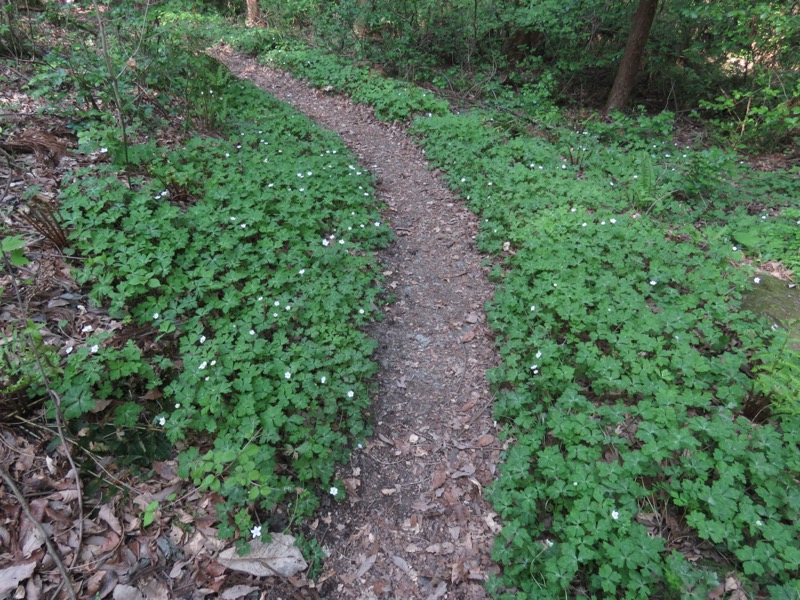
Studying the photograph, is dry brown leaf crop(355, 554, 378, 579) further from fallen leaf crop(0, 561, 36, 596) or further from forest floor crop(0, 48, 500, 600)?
fallen leaf crop(0, 561, 36, 596)

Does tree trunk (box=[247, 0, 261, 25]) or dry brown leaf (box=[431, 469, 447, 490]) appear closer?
dry brown leaf (box=[431, 469, 447, 490])

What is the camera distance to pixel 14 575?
99.0 inches

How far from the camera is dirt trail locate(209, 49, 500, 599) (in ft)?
10.7

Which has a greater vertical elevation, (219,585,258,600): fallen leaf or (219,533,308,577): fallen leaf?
(219,533,308,577): fallen leaf

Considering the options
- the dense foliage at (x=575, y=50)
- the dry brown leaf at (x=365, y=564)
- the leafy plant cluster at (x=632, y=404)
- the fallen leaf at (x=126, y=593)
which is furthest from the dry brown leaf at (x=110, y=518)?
the dense foliage at (x=575, y=50)

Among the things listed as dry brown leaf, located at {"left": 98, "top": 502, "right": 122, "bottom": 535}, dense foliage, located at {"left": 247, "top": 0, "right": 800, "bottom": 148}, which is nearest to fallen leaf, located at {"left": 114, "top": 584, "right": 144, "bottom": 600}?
dry brown leaf, located at {"left": 98, "top": 502, "right": 122, "bottom": 535}

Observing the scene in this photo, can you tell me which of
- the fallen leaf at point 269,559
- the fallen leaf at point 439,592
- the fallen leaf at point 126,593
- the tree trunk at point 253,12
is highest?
the tree trunk at point 253,12

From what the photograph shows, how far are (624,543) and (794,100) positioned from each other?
10574mm

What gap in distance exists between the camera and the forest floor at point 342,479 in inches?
110

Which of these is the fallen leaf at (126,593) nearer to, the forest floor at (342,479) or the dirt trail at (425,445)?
the forest floor at (342,479)

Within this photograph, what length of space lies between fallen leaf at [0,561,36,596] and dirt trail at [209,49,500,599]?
1.79 meters

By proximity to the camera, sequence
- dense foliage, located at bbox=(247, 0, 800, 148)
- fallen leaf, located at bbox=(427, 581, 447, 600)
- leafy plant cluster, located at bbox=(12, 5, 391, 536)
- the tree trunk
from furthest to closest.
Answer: the tree trunk, dense foliage, located at bbox=(247, 0, 800, 148), leafy plant cluster, located at bbox=(12, 5, 391, 536), fallen leaf, located at bbox=(427, 581, 447, 600)

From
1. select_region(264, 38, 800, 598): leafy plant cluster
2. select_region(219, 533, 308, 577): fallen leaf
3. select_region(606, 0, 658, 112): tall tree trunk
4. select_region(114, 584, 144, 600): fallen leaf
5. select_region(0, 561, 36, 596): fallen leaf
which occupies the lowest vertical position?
select_region(219, 533, 308, 577): fallen leaf

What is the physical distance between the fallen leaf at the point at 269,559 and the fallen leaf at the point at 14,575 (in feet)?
3.59
